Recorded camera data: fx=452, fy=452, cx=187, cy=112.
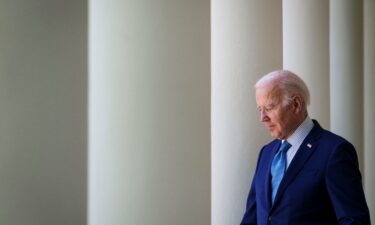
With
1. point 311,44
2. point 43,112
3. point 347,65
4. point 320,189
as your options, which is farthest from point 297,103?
point 347,65

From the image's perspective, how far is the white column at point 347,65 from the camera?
4.14m

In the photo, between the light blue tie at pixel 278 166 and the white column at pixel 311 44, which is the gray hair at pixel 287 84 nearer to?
the light blue tie at pixel 278 166

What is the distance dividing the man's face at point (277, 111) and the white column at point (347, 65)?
6.42ft

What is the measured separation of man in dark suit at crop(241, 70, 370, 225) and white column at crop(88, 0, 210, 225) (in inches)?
35.1

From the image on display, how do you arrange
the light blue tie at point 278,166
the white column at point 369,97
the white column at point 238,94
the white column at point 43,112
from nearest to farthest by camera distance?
the light blue tie at point 278,166 < the white column at point 238,94 < the white column at point 43,112 < the white column at point 369,97

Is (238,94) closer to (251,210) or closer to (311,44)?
(251,210)

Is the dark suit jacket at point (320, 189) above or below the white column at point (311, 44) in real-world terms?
below

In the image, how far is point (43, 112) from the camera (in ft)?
10.7

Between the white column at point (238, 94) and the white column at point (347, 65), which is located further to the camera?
the white column at point (347, 65)

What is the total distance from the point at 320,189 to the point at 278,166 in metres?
0.30

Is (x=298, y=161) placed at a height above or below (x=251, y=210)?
above

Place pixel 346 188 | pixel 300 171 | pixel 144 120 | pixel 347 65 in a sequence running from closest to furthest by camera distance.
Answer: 1. pixel 346 188
2. pixel 300 171
3. pixel 144 120
4. pixel 347 65

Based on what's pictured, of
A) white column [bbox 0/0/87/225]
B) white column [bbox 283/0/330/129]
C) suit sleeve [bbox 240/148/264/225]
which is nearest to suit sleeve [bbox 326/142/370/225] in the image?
suit sleeve [bbox 240/148/264/225]

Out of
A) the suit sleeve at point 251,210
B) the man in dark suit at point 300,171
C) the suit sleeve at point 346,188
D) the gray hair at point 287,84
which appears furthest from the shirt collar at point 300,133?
the suit sleeve at point 251,210
